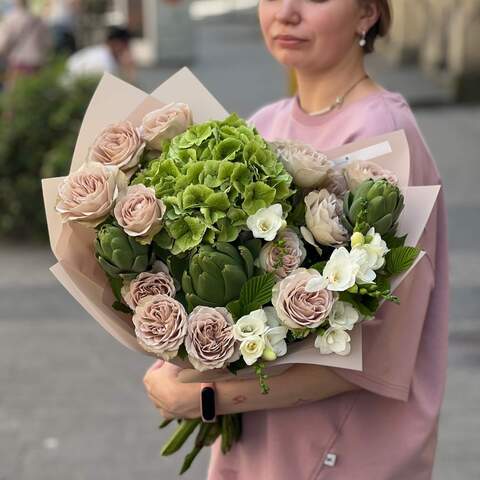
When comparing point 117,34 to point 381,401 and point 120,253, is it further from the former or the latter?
point 120,253

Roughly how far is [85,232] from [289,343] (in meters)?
0.43

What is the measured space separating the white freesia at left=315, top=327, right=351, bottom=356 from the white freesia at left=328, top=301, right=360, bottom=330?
0.03ft

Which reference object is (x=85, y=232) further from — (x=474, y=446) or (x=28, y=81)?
(x=28, y=81)

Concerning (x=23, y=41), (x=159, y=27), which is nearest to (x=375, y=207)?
(x=23, y=41)

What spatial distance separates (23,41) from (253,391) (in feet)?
32.3

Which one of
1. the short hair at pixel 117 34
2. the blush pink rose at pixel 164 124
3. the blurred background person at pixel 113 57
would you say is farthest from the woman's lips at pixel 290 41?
the short hair at pixel 117 34

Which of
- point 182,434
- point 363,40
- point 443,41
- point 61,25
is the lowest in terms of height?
point 443,41

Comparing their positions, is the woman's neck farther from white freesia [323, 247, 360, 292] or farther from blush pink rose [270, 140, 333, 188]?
white freesia [323, 247, 360, 292]

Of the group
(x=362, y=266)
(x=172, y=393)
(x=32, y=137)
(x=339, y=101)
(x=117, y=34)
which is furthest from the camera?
(x=117, y=34)

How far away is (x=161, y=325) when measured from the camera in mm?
1958

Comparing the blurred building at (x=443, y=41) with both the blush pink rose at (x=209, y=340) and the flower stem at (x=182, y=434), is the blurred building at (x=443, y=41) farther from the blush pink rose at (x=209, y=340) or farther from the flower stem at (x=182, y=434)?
the blush pink rose at (x=209, y=340)

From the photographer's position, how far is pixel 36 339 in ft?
21.1

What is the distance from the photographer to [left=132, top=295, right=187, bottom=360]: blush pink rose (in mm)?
1953

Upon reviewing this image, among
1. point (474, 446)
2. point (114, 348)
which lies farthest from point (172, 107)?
point (114, 348)
